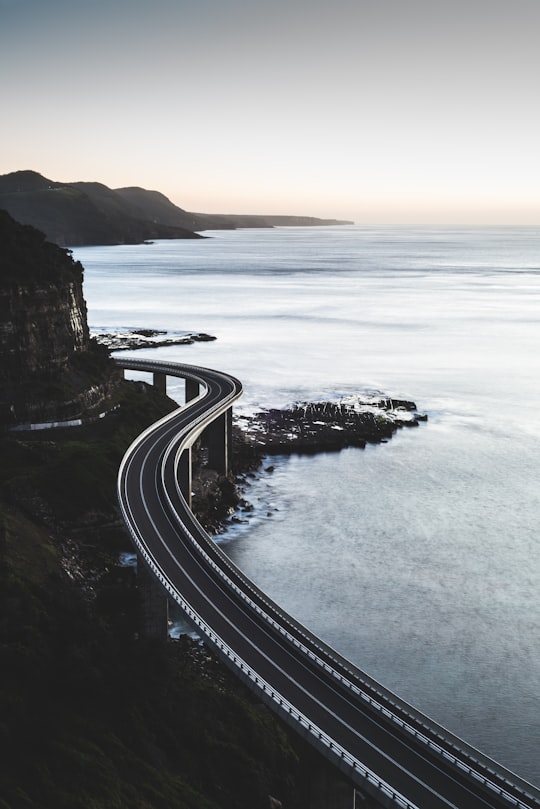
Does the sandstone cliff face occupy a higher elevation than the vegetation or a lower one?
lower

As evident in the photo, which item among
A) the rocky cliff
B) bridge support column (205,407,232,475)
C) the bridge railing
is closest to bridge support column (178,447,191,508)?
bridge support column (205,407,232,475)

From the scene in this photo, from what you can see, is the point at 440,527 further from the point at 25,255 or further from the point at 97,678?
the point at 25,255

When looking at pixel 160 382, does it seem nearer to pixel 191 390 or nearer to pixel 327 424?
pixel 191 390

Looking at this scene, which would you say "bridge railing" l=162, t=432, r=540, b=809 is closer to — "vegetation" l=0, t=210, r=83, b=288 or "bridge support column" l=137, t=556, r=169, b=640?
"bridge support column" l=137, t=556, r=169, b=640

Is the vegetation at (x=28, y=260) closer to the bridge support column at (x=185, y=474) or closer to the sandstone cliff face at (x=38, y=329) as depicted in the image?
the sandstone cliff face at (x=38, y=329)

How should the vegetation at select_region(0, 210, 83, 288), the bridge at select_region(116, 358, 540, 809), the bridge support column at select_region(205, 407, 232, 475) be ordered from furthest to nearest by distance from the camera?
the bridge support column at select_region(205, 407, 232, 475) < the vegetation at select_region(0, 210, 83, 288) < the bridge at select_region(116, 358, 540, 809)

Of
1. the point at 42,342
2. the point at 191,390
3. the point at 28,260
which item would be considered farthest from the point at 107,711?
the point at 191,390

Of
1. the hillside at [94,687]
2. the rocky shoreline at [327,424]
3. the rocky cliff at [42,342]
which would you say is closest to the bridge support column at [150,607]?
the hillside at [94,687]
